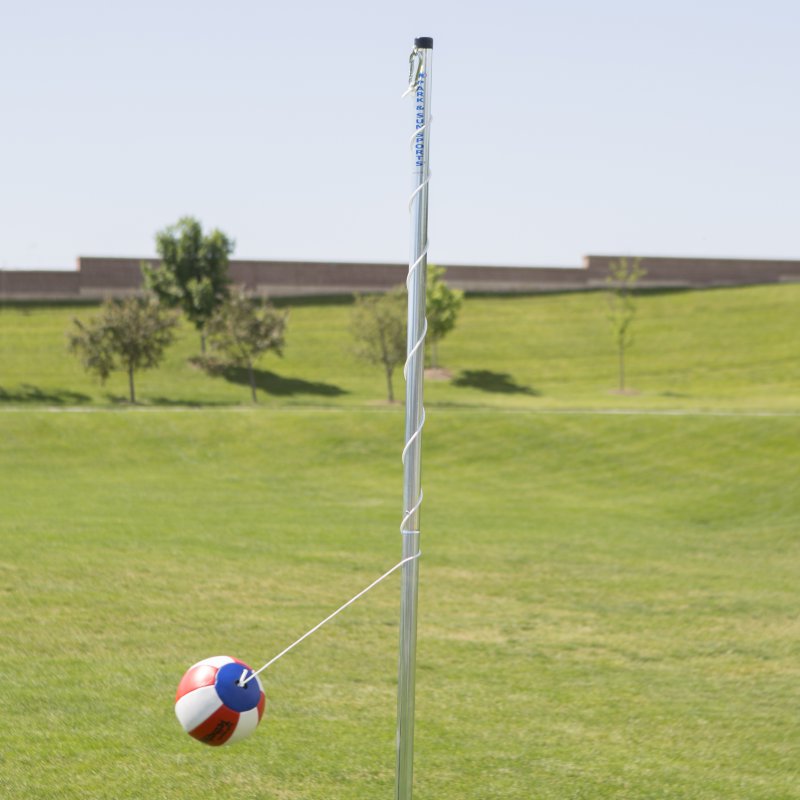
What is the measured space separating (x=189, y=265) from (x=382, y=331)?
1693cm

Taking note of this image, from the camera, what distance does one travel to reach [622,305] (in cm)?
7475

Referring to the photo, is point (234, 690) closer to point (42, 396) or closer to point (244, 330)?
point (244, 330)

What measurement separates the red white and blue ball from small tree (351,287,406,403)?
169 feet

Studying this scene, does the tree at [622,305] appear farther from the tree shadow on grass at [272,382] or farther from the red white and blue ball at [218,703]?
the red white and blue ball at [218,703]

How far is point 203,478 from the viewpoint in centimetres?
3278

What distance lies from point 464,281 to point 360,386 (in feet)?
78.0

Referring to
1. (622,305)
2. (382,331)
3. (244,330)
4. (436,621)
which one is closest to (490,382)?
(382,331)

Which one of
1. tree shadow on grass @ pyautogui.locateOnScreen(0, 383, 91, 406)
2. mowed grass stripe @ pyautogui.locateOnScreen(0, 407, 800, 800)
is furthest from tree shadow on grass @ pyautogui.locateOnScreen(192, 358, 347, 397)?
mowed grass stripe @ pyautogui.locateOnScreen(0, 407, 800, 800)

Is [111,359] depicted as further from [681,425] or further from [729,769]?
[729,769]

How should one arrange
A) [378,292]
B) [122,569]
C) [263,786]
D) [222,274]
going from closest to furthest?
[263,786], [122,569], [222,274], [378,292]

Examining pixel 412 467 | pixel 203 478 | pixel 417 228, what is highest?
pixel 417 228

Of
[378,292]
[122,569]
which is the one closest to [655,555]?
[122,569]

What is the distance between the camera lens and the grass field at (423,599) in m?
8.81

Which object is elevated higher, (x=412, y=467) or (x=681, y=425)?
(x=412, y=467)
